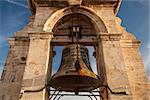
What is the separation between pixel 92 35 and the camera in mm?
7402

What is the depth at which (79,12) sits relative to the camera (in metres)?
Answer: 7.00

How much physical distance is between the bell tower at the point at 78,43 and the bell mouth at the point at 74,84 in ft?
0.40

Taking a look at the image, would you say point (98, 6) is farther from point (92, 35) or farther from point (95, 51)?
point (95, 51)

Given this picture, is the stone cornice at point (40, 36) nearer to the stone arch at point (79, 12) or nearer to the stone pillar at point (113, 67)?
the stone arch at point (79, 12)

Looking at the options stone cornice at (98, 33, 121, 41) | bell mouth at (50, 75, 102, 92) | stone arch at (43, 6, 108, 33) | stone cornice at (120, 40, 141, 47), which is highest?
stone arch at (43, 6, 108, 33)

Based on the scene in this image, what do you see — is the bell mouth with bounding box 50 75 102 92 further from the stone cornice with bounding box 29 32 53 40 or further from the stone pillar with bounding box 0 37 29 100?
the stone cornice with bounding box 29 32 53 40

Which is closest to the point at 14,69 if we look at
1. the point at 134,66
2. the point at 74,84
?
the point at 74,84

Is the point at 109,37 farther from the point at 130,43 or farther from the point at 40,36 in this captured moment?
the point at 40,36

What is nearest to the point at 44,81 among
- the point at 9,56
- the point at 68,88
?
the point at 68,88

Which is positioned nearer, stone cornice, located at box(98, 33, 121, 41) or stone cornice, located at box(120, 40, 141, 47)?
stone cornice, located at box(98, 33, 121, 41)

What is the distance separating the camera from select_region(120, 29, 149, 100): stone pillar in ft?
19.9

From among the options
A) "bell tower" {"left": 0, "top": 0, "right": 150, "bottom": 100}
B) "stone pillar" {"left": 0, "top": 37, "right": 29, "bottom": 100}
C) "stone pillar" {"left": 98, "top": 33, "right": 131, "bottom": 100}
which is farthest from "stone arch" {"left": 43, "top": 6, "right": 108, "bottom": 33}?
"stone pillar" {"left": 0, "top": 37, "right": 29, "bottom": 100}

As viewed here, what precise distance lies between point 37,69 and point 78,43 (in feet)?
5.43

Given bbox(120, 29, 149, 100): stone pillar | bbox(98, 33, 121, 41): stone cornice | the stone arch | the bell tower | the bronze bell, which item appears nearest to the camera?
the bronze bell
